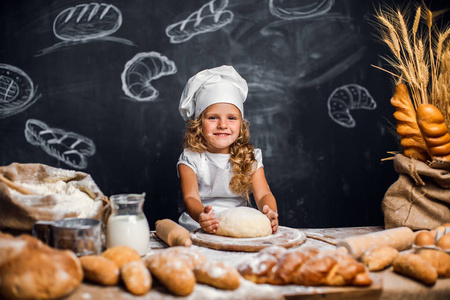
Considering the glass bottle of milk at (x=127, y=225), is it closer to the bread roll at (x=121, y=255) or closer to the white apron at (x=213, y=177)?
the bread roll at (x=121, y=255)

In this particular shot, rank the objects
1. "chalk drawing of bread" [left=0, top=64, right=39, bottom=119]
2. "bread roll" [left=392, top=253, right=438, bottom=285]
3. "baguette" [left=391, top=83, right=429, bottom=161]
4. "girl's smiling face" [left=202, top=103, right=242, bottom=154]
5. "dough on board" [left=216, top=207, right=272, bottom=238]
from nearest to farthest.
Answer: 1. "bread roll" [left=392, top=253, right=438, bottom=285]
2. "dough on board" [left=216, top=207, right=272, bottom=238]
3. "baguette" [left=391, top=83, right=429, bottom=161]
4. "girl's smiling face" [left=202, top=103, right=242, bottom=154]
5. "chalk drawing of bread" [left=0, top=64, right=39, bottom=119]

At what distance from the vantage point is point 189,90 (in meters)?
2.34

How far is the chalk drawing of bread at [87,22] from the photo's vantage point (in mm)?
2711

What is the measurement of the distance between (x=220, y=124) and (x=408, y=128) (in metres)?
0.96

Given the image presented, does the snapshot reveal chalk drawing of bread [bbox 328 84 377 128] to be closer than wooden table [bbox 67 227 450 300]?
No

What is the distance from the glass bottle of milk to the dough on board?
0.38 metres

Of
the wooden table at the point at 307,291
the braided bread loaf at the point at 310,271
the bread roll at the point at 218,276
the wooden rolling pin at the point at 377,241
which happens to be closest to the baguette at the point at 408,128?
the wooden rolling pin at the point at 377,241

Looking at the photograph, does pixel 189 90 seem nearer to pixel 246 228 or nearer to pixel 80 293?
pixel 246 228

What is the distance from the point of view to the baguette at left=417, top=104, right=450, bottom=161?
5.63 feet

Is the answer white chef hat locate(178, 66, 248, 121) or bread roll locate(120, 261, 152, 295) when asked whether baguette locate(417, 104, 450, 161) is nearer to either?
white chef hat locate(178, 66, 248, 121)

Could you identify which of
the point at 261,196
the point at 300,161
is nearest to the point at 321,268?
the point at 261,196

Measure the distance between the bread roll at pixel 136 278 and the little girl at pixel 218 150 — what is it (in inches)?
42.2

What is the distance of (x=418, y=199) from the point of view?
1.80 m

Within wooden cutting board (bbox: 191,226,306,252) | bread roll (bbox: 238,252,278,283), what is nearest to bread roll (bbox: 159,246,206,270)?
bread roll (bbox: 238,252,278,283)
